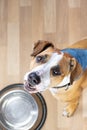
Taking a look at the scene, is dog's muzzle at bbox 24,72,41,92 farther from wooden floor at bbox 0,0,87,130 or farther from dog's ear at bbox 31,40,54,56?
wooden floor at bbox 0,0,87,130

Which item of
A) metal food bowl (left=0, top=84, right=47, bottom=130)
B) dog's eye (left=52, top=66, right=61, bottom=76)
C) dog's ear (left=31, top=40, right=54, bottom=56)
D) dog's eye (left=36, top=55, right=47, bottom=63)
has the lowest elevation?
metal food bowl (left=0, top=84, right=47, bottom=130)

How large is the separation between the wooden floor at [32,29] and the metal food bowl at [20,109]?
42 mm

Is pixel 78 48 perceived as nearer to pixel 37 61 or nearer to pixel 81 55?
pixel 81 55

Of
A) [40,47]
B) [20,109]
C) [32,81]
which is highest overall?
[40,47]

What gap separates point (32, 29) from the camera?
6.74 ft

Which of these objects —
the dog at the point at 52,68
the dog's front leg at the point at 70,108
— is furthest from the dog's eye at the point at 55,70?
the dog's front leg at the point at 70,108

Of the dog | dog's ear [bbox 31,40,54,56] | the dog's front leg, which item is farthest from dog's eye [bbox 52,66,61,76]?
the dog's front leg

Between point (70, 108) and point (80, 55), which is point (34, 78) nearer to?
point (80, 55)

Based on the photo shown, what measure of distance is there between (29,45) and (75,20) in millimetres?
320

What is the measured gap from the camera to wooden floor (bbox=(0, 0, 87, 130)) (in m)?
1.99

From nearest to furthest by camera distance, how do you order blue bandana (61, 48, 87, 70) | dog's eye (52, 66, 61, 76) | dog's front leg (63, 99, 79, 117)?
1. dog's eye (52, 66, 61, 76)
2. blue bandana (61, 48, 87, 70)
3. dog's front leg (63, 99, 79, 117)

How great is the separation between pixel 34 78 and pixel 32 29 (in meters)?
0.72

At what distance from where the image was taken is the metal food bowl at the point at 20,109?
1.93 m

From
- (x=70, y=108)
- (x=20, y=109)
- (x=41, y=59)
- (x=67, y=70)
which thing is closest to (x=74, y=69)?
(x=67, y=70)
